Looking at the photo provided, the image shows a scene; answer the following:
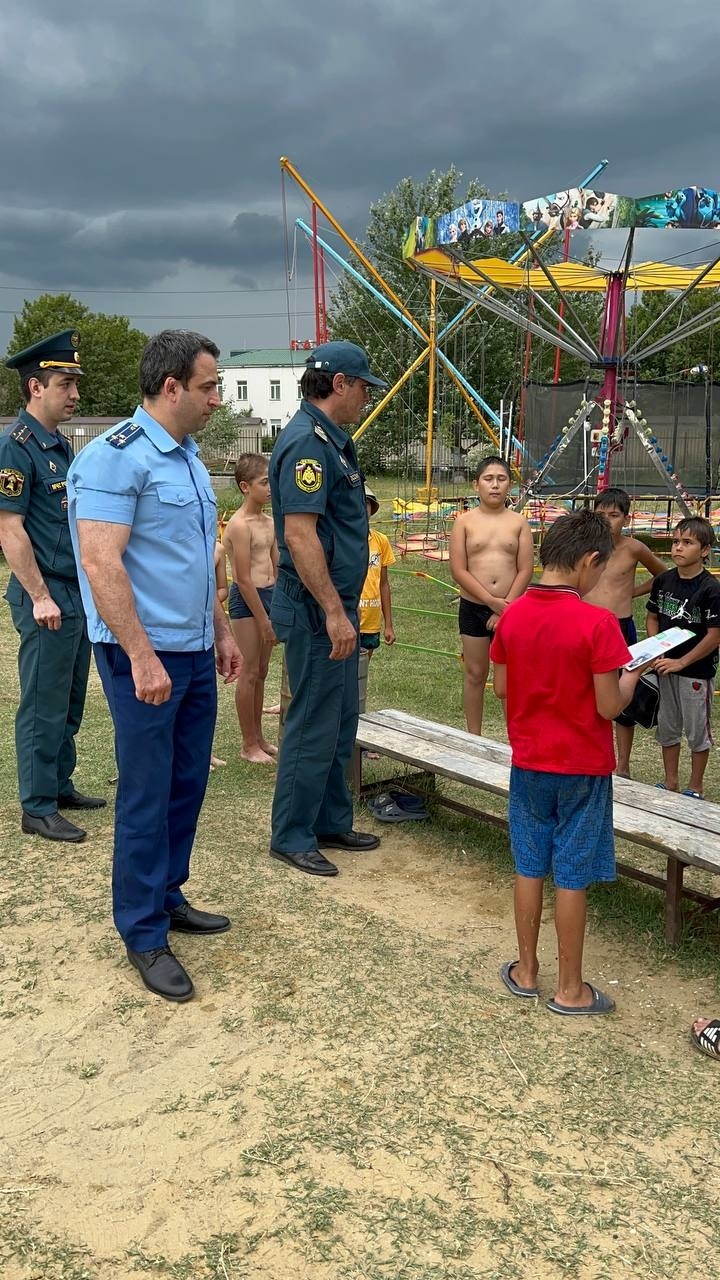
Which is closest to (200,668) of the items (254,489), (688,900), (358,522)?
(358,522)

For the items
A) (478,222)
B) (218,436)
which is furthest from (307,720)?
(218,436)

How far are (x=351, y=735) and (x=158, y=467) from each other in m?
1.71

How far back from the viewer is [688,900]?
4.06 metres

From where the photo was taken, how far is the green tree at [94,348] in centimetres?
5497

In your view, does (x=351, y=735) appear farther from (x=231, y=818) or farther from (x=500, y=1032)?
(x=500, y=1032)

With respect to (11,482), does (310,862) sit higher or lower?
lower

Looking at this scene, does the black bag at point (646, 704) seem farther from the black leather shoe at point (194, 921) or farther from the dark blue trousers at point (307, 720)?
the black leather shoe at point (194, 921)

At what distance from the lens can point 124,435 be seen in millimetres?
3078

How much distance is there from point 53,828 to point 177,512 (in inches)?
81.0

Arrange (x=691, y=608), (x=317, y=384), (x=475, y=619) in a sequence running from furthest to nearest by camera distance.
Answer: (x=475, y=619) → (x=691, y=608) → (x=317, y=384)

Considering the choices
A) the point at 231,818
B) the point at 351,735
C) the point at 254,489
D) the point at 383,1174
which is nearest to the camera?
the point at 383,1174

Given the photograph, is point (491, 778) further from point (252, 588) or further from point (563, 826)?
point (252, 588)

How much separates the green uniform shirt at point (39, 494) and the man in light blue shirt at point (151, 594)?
4.41ft

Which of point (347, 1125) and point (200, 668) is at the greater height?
point (200, 668)
